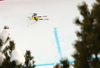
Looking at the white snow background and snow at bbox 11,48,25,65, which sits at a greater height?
the white snow background

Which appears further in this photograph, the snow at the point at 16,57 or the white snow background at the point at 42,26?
the white snow background at the point at 42,26

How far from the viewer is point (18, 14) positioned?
3.42 m

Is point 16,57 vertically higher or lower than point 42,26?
lower

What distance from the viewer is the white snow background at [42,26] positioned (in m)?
2.40

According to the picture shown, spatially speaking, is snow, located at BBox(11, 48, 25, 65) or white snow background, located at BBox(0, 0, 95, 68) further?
white snow background, located at BBox(0, 0, 95, 68)

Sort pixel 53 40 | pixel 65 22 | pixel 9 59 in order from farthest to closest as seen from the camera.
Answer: pixel 65 22 → pixel 53 40 → pixel 9 59

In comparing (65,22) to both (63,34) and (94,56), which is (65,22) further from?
(94,56)

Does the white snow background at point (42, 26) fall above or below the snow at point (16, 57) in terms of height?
Result: above

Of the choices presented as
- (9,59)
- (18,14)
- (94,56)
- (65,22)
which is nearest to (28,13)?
(18,14)

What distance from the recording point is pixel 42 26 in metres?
3.00

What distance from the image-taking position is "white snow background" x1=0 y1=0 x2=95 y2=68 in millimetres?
2396

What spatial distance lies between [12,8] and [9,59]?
2799 mm

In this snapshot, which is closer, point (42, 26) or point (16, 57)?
point (16, 57)

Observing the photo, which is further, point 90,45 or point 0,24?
point 0,24
